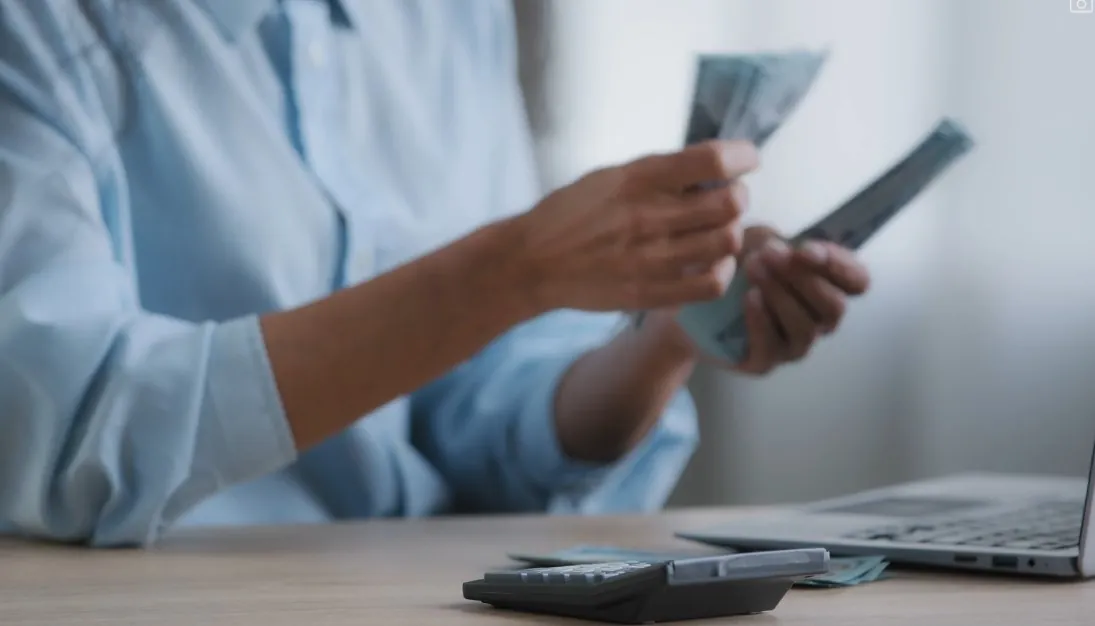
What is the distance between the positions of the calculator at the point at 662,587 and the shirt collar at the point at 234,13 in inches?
22.6

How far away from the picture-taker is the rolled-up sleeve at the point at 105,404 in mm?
729

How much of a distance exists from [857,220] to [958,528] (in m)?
0.23

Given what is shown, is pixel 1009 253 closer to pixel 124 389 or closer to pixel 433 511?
pixel 433 511

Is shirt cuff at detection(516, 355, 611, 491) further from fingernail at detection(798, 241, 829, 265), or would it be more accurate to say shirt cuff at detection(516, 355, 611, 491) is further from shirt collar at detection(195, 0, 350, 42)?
shirt collar at detection(195, 0, 350, 42)

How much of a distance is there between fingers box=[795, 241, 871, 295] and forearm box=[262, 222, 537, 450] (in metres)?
0.21

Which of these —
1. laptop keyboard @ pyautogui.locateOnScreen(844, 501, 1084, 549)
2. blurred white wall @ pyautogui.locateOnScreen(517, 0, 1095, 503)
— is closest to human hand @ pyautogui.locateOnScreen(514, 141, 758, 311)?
laptop keyboard @ pyautogui.locateOnScreen(844, 501, 1084, 549)

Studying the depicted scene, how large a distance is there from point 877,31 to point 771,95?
94 cm

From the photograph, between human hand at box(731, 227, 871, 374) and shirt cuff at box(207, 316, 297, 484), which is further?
human hand at box(731, 227, 871, 374)

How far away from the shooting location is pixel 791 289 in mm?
901

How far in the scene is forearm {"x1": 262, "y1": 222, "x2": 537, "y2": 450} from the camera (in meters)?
0.74

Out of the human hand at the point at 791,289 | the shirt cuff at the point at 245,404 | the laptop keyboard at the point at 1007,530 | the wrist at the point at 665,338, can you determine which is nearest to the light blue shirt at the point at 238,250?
the shirt cuff at the point at 245,404

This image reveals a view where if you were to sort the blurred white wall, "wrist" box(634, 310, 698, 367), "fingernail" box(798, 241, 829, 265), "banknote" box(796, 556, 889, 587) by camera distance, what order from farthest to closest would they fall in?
the blurred white wall
"wrist" box(634, 310, 698, 367)
"fingernail" box(798, 241, 829, 265)
"banknote" box(796, 556, 889, 587)

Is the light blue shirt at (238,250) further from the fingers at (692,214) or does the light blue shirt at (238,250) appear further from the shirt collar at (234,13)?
A: the fingers at (692,214)

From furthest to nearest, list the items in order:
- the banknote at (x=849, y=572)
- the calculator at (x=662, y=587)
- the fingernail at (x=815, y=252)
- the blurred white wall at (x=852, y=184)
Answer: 1. the blurred white wall at (x=852, y=184)
2. the fingernail at (x=815, y=252)
3. the banknote at (x=849, y=572)
4. the calculator at (x=662, y=587)
